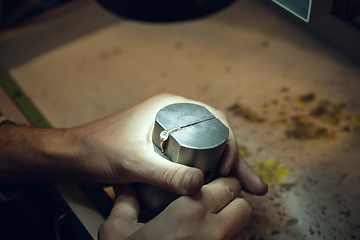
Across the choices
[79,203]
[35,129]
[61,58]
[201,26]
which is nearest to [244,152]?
[79,203]

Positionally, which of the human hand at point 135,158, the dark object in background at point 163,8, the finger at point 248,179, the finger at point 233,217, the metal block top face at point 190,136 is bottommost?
the finger at point 248,179

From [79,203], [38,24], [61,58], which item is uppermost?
[38,24]

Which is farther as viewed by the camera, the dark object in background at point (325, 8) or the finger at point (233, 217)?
the finger at point (233, 217)

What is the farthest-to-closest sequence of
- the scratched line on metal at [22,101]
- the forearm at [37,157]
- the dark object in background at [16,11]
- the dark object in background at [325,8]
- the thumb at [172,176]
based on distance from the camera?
the dark object in background at [16,11], the scratched line on metal at [22,101], the forearm at [37,157], the thumb at [172,176], the dark object in background at [325,8]

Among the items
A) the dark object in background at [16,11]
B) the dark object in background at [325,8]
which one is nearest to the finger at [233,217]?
the dark object in background at [325,8]

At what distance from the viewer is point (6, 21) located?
1.64m

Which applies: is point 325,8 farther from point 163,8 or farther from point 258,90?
point 258,90

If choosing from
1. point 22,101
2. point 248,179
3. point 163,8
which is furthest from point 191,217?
point 22,101

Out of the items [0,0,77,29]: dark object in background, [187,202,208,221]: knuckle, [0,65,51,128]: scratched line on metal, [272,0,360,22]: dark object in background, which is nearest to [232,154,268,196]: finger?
[187,202,208,221]: knuckle

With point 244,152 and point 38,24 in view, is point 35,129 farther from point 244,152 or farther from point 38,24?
point 38,24

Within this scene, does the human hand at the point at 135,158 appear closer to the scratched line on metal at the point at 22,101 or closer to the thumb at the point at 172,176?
the thumb at the point at 172,176

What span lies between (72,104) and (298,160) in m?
0.94

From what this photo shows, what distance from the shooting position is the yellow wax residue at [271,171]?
973mm

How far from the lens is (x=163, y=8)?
0.90 m
